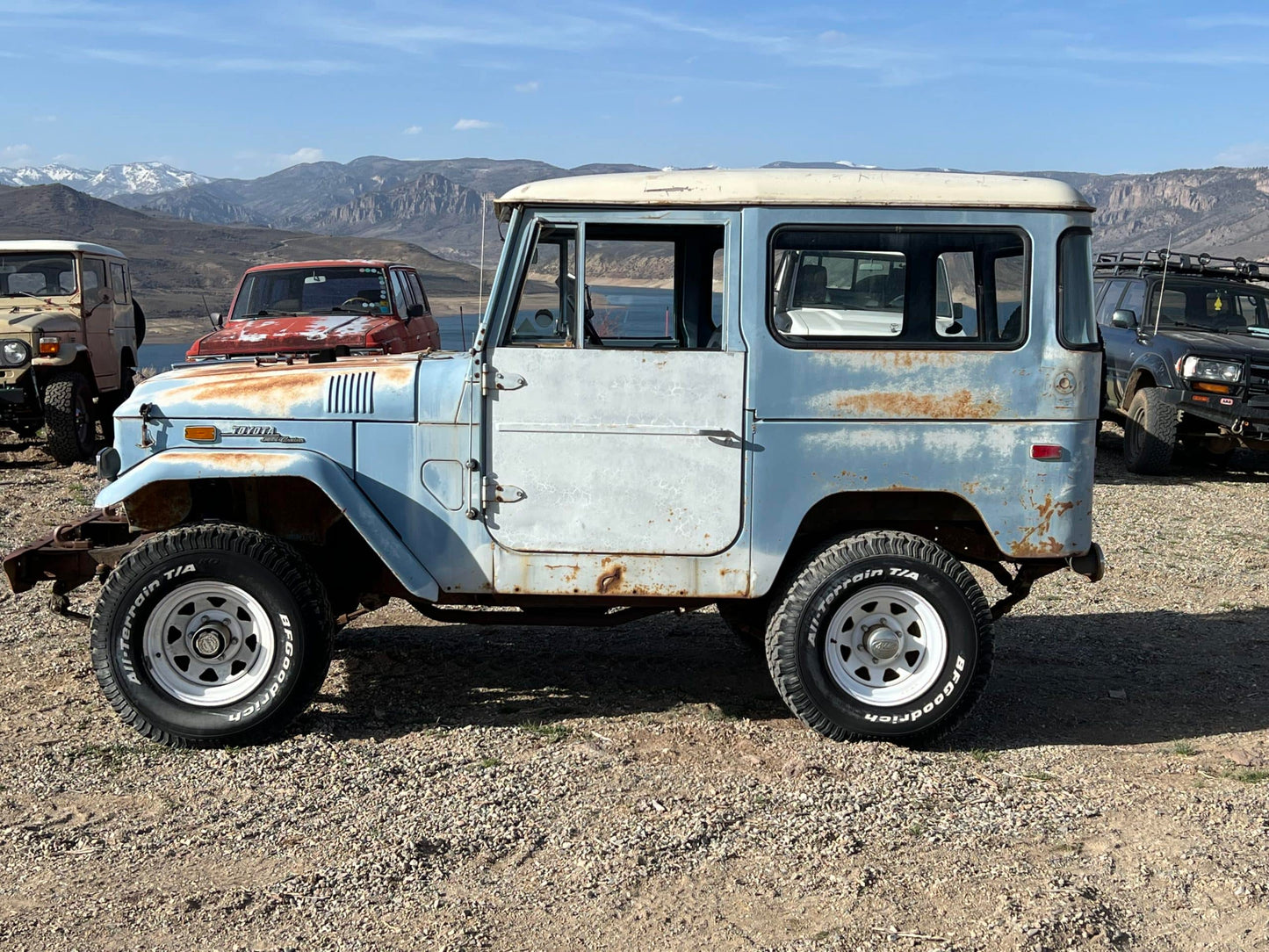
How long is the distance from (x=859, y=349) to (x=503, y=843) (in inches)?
92.6

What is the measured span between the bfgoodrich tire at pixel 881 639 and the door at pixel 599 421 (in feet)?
1.52

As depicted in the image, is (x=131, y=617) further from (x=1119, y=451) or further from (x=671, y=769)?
(x=1119, y=451)

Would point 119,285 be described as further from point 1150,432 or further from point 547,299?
point 1150,432

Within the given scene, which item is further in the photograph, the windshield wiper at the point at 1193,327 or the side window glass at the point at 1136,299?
the side window glass at the point at 1136,299

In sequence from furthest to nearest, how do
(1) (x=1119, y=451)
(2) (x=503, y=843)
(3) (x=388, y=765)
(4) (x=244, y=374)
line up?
(1) (x=1119, y=451)
(4) (x=244, y=374)
(3) (x=388, y=765)
(2) (x=503, y=843)

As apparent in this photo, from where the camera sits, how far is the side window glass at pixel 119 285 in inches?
555

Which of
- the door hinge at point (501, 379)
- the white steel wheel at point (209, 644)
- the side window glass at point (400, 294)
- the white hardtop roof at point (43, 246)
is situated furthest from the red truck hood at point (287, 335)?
the door hinge at point (501, 379)

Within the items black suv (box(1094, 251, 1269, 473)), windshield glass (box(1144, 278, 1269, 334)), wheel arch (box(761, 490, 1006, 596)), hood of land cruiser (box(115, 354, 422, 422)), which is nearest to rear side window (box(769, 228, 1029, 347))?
wheel arch (box(761, 490, 1006, 596))

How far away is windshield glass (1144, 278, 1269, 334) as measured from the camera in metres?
13.3

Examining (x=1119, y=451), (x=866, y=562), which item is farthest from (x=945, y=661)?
(x=1119, y=451)

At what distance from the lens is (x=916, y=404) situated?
16.2 ft

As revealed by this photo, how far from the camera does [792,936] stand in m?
3.61

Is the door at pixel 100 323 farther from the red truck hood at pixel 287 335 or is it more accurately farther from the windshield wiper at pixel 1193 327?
the windshield wiper at pixel 1193 327

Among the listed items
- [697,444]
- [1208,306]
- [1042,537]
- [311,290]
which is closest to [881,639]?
[1042,537]
